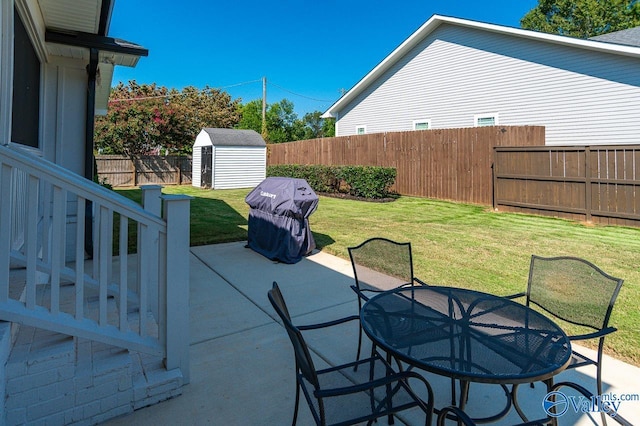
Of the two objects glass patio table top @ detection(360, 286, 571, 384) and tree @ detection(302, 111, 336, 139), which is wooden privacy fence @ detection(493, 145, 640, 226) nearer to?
glass patio table top @ detection(360, 286, 571, 384)

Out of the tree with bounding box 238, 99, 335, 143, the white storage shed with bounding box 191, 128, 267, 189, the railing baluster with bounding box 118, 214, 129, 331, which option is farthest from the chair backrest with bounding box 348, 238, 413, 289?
the tree with bounding box 238, 99, 335, 143

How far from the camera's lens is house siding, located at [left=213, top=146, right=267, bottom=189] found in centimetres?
1750

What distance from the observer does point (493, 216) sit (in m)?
9.16

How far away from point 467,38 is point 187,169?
15.8 metres

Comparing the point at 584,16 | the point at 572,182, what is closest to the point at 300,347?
the point at 572,182

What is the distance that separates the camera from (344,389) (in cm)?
146

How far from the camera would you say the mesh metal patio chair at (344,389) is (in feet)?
4.91

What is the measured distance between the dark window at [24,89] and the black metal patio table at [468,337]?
3517 mm

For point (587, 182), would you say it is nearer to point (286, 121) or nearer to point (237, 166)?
point (237, 166)

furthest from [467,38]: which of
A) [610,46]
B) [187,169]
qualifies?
[187,169]

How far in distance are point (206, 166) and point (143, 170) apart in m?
3.97

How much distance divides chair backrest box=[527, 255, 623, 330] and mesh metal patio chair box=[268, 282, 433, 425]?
1.17m

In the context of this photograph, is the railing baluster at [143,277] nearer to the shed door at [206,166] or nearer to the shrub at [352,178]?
the shrub at [352,178]

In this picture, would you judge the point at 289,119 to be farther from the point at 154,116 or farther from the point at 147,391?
the point at 147,391
